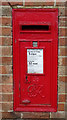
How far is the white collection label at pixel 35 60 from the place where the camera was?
192cm

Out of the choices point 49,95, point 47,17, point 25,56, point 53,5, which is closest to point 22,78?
point 25,56

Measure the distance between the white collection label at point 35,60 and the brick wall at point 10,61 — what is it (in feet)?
0.94

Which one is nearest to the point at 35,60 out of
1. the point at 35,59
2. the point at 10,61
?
the point at 35,59

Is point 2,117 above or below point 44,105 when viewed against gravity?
below

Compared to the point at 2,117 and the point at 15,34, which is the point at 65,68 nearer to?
the point at 15,34

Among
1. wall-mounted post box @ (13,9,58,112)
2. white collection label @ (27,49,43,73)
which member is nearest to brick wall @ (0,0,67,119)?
wall-mounted post box @ (13,9,58,112)

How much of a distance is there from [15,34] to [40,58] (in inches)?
20.2

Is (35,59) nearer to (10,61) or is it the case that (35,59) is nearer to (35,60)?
(35,60)

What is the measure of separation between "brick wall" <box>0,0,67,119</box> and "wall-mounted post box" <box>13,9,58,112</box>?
3.2 inches

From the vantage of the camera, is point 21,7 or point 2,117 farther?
point 2,117

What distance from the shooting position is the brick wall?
1918mm

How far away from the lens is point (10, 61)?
199cm

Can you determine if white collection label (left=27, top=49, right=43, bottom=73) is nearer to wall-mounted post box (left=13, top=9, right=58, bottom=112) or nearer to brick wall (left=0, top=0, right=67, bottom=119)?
wall-mounted post box (left=13, top=9, right=58, bottom=112)

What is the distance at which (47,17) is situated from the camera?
1884 millimetres
